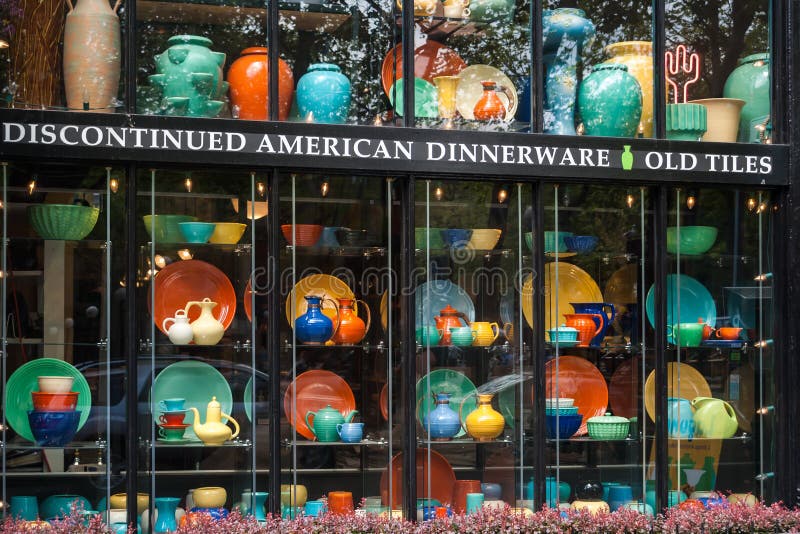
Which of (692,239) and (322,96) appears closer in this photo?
(322,96)

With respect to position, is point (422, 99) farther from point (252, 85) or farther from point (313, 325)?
point (313, 325)

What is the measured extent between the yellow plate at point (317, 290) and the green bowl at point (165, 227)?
941 millimetres

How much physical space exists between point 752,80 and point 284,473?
5.01 m

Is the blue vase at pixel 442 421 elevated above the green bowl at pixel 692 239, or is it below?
below

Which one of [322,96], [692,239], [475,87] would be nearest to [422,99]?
[475,87]

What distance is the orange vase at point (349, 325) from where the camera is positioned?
8680mm

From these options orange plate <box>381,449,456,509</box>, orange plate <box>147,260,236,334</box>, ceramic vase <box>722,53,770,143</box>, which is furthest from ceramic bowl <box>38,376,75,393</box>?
ceramic vase <box>722,53,770,143</box>

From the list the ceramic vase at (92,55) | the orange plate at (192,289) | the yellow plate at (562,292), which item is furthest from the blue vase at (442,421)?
the ceramic vase at (92,55)

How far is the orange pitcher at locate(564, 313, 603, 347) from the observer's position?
9.05 meters

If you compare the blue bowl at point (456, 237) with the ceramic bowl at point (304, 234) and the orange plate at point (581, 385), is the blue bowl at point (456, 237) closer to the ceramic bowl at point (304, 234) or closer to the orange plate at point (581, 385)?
the ceramic bowl at point (304, 234)

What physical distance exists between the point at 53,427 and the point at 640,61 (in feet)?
17.7

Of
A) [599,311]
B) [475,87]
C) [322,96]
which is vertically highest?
[475,87]

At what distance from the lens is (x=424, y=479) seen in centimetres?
866

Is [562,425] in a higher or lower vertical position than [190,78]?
lower
